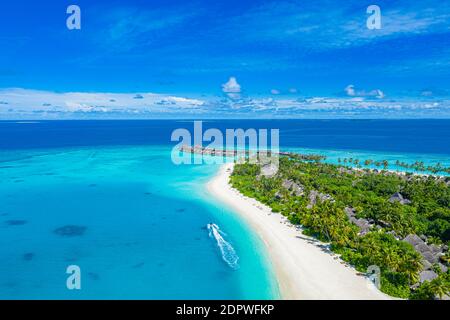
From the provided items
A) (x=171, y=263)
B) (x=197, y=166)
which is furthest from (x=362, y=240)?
(x=197, y=166)

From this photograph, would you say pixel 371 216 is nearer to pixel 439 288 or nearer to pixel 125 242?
pixel 439 288

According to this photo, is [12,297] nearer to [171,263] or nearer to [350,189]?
[171,263]

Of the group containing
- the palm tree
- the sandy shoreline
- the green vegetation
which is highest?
the green vegetation

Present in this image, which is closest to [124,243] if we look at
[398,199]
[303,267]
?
[303,267]

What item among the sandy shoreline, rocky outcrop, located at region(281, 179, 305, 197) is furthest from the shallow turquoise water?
rocky outcrop, located at region(281, 179, 305, 197)

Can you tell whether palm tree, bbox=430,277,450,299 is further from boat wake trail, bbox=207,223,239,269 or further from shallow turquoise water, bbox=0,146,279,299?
boat wake trail, bbox=207,223,239,269

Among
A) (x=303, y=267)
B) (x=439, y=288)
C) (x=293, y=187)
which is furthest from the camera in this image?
(x=293, y=187)

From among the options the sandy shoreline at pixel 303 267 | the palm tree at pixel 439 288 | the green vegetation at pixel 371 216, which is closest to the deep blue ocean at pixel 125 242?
the sandy shoreline at pixel 303 267

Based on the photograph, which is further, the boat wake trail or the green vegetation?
the boat wake trail
